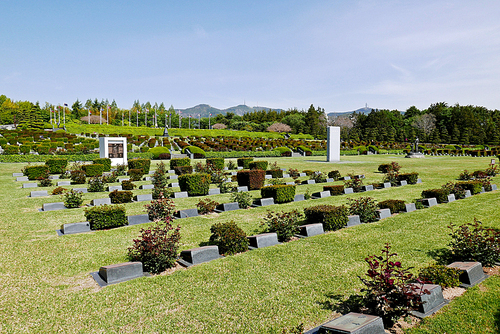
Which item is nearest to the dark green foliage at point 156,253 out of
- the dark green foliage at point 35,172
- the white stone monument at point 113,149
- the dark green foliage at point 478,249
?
the dark green foliage at point 478,249

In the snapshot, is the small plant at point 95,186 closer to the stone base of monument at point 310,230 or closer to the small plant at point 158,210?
the small plant at point 158,210

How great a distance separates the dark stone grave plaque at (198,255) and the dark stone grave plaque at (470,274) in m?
4.45

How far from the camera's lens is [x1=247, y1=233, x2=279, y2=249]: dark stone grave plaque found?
7.38 metres

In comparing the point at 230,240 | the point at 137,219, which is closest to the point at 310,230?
the point at 230,240

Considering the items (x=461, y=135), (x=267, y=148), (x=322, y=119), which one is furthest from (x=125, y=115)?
(x=461, y=135)

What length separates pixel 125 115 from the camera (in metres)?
116

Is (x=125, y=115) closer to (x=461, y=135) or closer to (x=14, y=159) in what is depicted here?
(x=14, y=159)

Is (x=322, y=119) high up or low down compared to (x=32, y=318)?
up

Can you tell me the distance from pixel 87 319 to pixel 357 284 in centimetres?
408

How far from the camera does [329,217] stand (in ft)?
28.5

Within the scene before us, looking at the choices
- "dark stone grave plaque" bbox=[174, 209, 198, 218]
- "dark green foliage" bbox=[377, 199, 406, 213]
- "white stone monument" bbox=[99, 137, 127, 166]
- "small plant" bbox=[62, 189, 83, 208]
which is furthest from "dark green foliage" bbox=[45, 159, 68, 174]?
"dark green foliage" bbox=[377, 199, 406, 213]

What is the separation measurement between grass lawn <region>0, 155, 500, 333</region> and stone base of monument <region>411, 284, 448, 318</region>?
0.43 ft

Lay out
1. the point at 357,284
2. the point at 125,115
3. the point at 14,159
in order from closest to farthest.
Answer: the point at 357,284, the point at 14,159, the point at 125,115

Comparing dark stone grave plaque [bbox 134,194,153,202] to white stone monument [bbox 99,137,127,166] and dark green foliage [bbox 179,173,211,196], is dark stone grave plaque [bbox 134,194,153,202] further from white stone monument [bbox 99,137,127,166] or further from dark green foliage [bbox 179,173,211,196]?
white stone monument [bbox 99,137,127,166]
